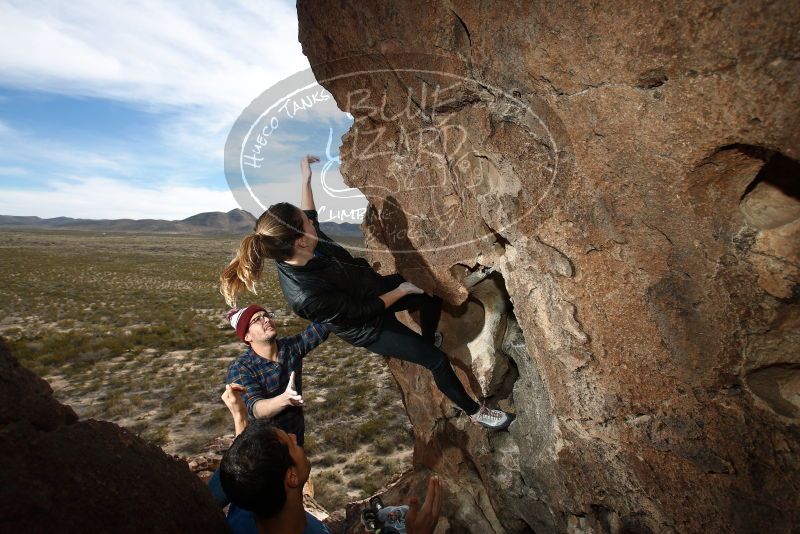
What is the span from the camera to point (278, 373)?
4676 mm

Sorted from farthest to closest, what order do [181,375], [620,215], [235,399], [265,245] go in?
[181,375]
[235,399]
[265,245]
[620,215]

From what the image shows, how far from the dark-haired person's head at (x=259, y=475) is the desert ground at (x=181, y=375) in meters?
6.81

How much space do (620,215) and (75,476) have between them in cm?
332

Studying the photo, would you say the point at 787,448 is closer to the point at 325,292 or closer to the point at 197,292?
the point at 325,292

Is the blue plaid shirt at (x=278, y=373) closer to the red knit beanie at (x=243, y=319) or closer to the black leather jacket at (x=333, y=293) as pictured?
the red knit beanie at (x=243, y=319)

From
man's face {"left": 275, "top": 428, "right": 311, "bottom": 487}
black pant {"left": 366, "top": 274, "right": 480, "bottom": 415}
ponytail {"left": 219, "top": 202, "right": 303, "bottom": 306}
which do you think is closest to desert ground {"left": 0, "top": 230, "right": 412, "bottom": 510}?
black pant {"left": 366, "top": 274, "right": 480, "bottom": 415}

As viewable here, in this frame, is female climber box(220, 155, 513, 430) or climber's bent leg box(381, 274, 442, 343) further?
climber's bent leg box(381, 274, 442, 343)

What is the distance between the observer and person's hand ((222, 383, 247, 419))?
4.28 m

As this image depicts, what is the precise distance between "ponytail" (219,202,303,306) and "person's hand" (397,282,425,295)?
49.9 inches

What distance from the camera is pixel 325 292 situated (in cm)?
391

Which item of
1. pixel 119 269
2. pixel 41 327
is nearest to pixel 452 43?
pixel 41 327

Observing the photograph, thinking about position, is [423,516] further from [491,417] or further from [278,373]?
[278,373]

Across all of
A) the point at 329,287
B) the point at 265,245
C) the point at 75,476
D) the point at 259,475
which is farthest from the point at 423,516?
the point at 265,245

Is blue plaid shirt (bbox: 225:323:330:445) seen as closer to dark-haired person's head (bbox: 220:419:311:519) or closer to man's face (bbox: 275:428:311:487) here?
man's face (bbox: 275:428:311:487)
